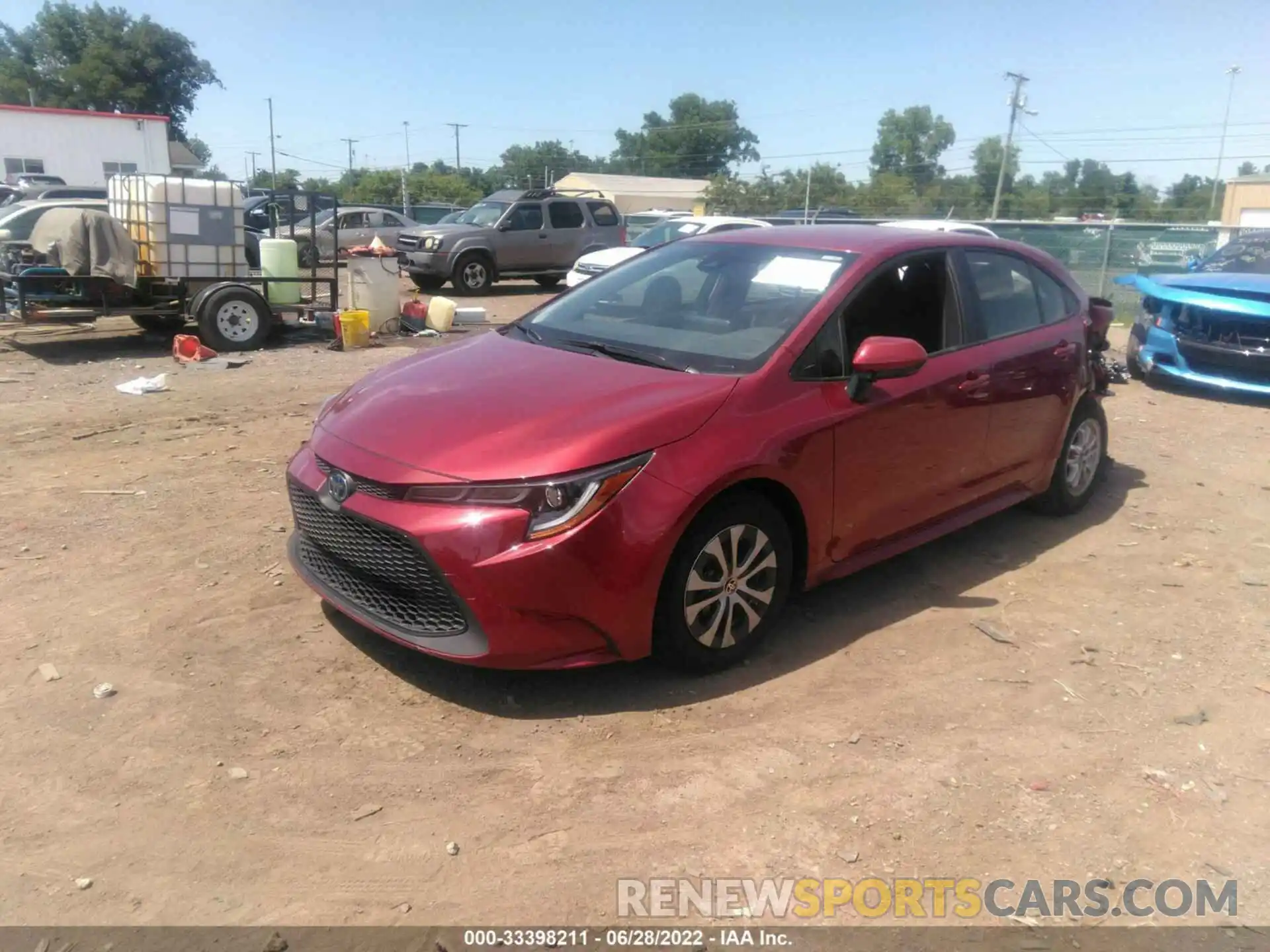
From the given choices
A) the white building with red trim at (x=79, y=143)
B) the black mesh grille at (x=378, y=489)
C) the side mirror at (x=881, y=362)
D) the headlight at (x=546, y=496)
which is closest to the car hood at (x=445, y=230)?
the side mirror at (x=881, y=362)

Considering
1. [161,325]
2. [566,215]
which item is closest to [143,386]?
[161,325]

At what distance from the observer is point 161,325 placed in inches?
490

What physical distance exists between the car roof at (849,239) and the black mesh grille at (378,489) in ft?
7.45

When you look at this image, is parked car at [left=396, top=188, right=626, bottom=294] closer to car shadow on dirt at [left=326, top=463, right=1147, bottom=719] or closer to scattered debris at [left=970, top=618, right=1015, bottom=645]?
car shadow on dirt at [left=326, top=463, right=1147, bottom=719]

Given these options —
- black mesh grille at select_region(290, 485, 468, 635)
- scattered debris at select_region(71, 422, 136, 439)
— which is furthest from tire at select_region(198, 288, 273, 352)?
black mesh grille at select_region(290, 485, 468, 635)

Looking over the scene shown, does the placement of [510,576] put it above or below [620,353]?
below

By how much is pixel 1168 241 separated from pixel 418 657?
1945 cm

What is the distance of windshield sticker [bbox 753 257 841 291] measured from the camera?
4348mm

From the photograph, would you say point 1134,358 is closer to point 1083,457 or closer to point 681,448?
point 1083,457

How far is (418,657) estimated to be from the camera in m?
3.93

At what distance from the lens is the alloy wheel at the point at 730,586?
3.65 meters

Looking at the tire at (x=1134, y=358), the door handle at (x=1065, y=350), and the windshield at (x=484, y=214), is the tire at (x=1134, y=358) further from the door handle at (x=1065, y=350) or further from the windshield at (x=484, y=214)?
the windshield at (x=484, y=214)

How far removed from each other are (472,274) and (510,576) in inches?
653

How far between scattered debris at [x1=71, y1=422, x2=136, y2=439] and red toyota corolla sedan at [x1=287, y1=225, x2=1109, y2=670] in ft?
12.3
